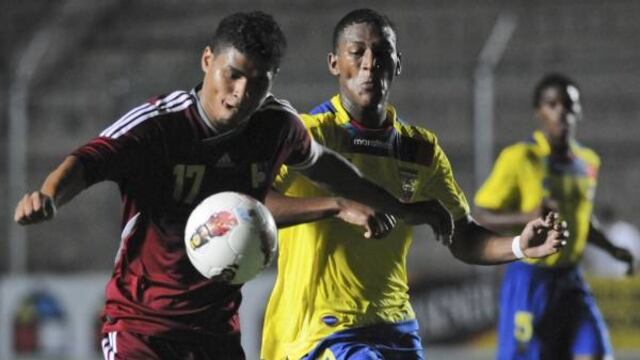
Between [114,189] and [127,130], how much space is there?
10350 millimetres

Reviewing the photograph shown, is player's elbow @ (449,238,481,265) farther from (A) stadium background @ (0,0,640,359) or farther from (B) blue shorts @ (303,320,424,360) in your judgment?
(A) stadium background @ (0,0,640,359)

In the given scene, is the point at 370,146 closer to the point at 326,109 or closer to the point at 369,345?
the point at 326,109

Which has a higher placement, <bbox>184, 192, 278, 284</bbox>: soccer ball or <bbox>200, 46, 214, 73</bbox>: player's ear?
<bbox>200, 46, 214, 73</bbox>: player's ear

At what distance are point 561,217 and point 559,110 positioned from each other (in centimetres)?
67

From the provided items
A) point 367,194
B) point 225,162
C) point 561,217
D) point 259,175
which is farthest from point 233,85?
point 561,217

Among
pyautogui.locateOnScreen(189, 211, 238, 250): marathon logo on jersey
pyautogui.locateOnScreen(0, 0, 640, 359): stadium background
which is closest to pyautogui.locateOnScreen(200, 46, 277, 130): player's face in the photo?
pyautogui.locateOnScreen(189, 211, 238, 250): marathon logo on jersey

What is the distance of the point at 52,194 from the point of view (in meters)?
3.70

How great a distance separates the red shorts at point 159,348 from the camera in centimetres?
438

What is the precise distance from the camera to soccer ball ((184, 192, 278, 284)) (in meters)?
4.10

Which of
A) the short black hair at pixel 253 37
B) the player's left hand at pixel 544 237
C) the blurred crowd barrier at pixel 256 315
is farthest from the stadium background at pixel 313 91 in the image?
the short black hair at pixel 253 37

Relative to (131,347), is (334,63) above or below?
above

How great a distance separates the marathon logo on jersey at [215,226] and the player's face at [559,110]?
4.11 metres

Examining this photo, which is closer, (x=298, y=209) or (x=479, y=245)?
(x=298, y=209)

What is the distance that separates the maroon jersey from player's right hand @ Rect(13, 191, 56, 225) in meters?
0.65
